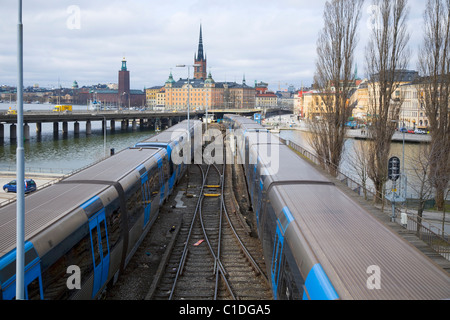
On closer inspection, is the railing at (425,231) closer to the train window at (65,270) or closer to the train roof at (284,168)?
the train roof at (284,168)

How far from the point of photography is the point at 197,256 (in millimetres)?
12094

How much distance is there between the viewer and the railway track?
9.59 m

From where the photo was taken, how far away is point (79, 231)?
7.19 meters

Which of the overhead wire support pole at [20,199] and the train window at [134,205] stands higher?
the overhead wire support pole at [20,199]

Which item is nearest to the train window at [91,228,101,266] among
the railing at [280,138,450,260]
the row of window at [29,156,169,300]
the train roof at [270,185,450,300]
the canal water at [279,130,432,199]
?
the row of window at [29,156,169,300]

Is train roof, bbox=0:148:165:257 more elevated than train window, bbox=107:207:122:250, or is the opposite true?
train roof, bbox=0:148:165:257

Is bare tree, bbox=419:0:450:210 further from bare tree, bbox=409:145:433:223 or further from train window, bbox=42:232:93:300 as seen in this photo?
train window, bbox=42:232:93:300

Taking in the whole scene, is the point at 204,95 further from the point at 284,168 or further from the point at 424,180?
the point at 284,168

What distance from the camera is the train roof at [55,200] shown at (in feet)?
20.2

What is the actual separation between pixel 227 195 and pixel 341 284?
53.4 feet

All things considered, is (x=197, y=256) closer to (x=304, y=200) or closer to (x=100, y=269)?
(x=100, y=269)

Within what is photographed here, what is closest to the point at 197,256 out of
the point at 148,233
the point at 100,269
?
the point at 148,233

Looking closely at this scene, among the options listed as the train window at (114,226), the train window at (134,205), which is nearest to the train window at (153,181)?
the train window at (134,205)

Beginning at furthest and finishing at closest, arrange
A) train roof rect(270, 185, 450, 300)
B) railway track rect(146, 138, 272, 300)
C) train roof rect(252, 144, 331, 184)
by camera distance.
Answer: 1. train roof rect(252, 144, 331, 184)
2. railway track rect(146, 138, 272, 300)
3. train roof rect(270, 185, 450, 300)
